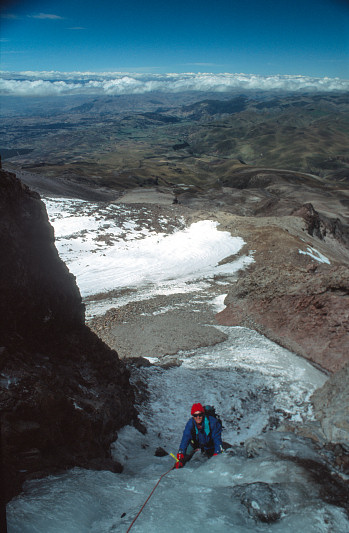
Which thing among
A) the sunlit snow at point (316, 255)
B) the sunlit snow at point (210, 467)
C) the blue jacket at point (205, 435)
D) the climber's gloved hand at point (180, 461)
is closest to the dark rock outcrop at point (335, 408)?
the sunlit snow at point (210, 467)

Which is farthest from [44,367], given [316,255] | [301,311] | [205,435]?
[316,255]

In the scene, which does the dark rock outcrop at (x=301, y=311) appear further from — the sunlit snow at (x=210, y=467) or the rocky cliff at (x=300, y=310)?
the sunlit snow at (x=210, y=467)

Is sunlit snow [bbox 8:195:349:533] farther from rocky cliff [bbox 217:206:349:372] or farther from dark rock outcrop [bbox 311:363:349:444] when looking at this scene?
rocky cliff [bbox 217:206:349:372]

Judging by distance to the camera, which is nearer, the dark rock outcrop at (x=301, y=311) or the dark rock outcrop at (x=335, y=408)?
the dark rock outcrop at (x=335, y=408)

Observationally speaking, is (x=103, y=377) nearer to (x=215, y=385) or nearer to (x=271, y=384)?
(x=215, y=385)

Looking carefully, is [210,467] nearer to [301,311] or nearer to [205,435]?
[205,435]
